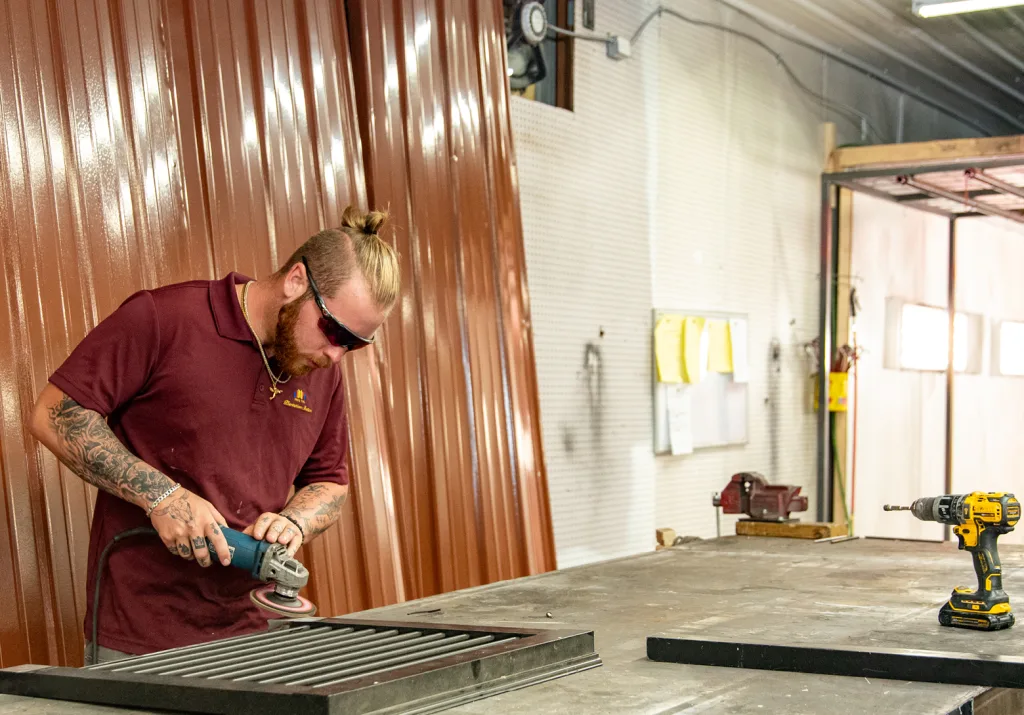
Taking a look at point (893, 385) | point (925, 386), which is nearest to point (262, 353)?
point (893, 385)

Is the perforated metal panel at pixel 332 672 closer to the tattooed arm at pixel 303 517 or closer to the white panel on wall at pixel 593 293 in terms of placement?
the tattooed arm at pixel 303 517

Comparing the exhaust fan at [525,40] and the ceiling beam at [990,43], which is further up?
the ceiling beam at [990,43]

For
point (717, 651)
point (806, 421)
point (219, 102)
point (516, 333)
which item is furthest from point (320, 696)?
point (806, 421)

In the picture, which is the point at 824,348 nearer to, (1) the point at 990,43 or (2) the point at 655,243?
(2) the point at 655,243

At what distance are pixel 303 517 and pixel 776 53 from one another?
5.02 meters

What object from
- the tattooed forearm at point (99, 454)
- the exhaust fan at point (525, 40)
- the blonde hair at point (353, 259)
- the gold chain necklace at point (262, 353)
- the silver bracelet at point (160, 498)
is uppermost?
the exhaust fan at point (525, 40)

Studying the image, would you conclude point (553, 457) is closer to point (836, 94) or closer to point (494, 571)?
point (494, 571)

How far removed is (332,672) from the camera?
1.64m

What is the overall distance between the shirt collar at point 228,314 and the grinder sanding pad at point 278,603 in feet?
1.68

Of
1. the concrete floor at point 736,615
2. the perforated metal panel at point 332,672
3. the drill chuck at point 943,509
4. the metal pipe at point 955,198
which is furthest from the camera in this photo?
the metal pipe at point 955,198

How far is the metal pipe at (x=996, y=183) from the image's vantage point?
6266 millimetres

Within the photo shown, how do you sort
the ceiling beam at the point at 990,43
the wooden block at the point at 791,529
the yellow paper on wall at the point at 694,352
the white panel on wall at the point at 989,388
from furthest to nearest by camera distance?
the white panel on wall at the point at 989,388 → the ceiling beam at the point at 990,43 → the yellow paper on wall at the point at 694,352 → the wooden block at the point at 791,529

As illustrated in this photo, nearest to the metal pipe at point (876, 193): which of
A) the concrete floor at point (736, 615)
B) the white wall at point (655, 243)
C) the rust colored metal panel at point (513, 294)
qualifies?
the white wall at point (655, 243)

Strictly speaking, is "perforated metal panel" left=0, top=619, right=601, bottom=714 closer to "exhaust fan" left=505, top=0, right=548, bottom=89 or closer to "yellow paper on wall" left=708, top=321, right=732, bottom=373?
"exhaust fan" left=505, top=0, right=548, bottom=89
